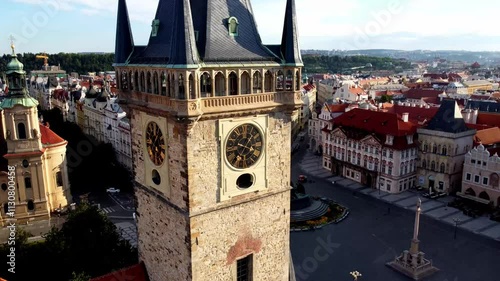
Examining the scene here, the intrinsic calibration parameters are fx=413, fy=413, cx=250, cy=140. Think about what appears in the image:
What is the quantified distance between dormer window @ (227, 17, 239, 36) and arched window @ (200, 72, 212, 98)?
270cm

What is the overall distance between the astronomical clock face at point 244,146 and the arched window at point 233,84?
1707mm

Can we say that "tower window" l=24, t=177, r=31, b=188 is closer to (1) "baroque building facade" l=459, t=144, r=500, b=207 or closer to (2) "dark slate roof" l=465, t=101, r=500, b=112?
(1) "baroque building facade" l=459, t=144, r=500, b=207

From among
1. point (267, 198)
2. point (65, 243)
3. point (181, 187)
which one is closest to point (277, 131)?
point (267, 198)

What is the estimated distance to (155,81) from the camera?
1955 centimetres

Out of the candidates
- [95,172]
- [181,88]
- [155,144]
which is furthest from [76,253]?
[95,172]

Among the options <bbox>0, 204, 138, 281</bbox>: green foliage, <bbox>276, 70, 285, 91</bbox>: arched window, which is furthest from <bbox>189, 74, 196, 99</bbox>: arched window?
<bbox>0, 204, 138, 281</bbox>: green foliage

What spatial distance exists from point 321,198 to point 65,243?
46.4 meters

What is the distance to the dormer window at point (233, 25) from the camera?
19.7 meters

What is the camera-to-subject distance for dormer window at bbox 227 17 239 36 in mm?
19719

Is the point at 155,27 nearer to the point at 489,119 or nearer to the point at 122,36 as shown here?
the point at 122,36

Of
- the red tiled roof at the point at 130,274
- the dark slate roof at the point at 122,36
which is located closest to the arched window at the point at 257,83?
the dark slate roof at the point at 122,36

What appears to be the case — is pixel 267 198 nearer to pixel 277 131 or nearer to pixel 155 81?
pixel 277 131

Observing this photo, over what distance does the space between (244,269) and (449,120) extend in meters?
62.8

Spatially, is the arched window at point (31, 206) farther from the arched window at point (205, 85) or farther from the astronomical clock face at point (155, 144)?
the arched window at point (205, 85)
